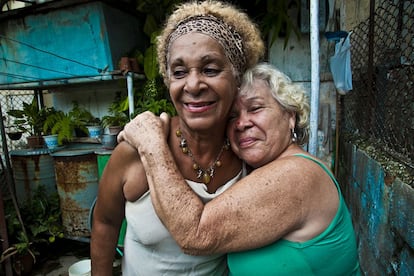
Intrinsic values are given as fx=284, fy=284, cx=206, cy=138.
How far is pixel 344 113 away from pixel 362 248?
8.17ft

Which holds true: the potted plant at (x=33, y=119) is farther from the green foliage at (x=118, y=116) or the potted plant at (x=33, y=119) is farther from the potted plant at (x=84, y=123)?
the green foliage at (x=118, y=116)

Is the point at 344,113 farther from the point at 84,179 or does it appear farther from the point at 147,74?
the point at 84,179

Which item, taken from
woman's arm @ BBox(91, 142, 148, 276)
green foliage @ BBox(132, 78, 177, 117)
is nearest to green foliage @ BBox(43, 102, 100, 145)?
green foliage @ BBox(132, 78, 177, 117)

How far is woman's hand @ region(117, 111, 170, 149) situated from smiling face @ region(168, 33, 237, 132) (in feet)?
0.46

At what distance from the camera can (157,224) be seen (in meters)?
1.40

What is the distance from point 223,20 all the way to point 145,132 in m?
0.69

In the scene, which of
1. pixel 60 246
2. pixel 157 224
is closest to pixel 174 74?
pixel 157 224

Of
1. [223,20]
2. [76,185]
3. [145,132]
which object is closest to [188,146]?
[145,132]

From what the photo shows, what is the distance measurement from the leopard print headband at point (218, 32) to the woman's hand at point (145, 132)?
405mm

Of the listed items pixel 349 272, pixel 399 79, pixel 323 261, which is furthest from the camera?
pixel 399 79

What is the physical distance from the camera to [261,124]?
142 centimetres

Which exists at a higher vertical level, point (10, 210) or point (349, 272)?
point (349, 272)

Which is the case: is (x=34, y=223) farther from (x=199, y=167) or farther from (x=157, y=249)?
(x=199, y=167)

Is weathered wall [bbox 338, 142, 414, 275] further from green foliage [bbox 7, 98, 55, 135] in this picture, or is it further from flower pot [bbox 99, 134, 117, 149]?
green foliage [bbox 7, 98, 55, 135]
